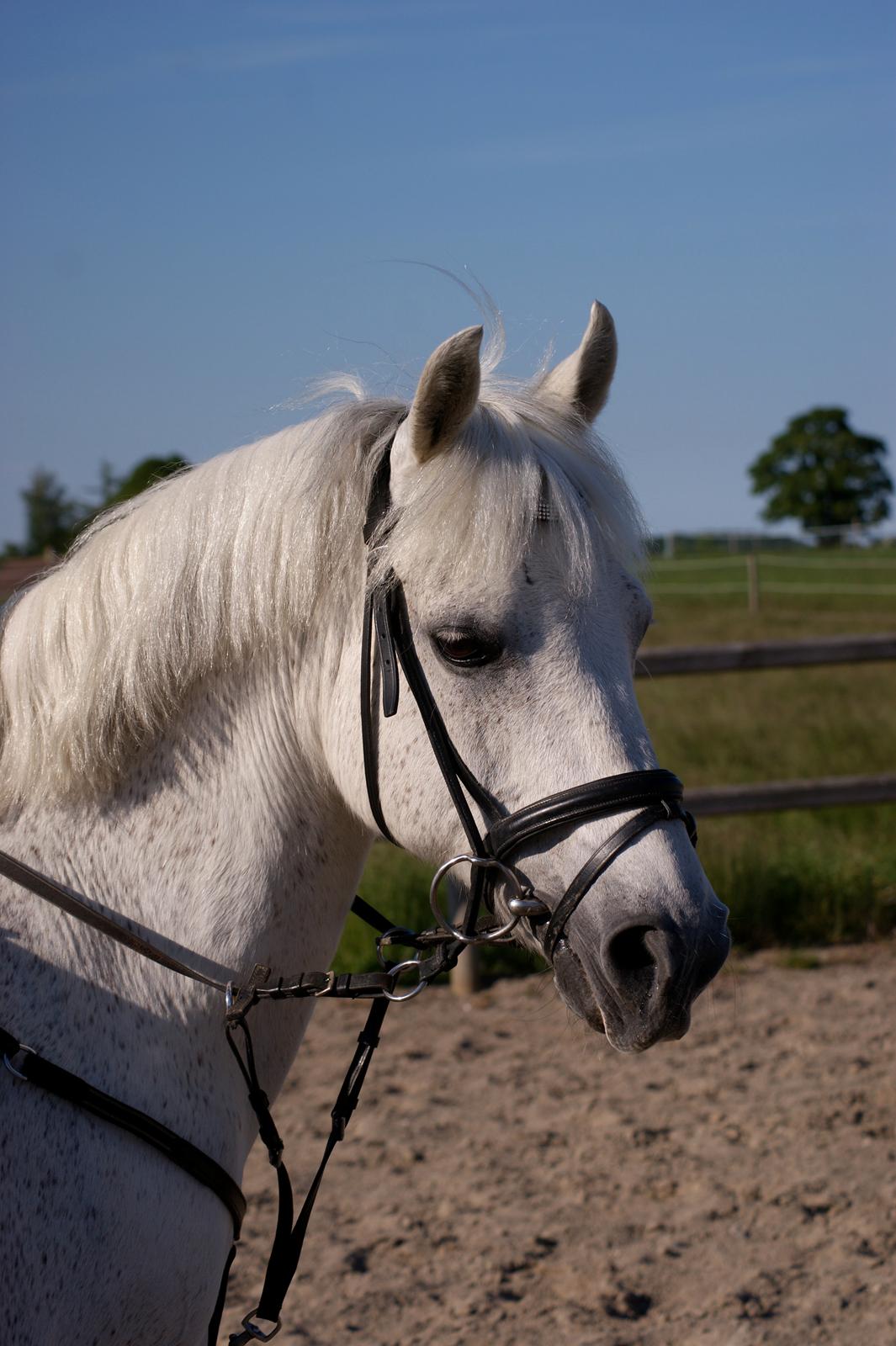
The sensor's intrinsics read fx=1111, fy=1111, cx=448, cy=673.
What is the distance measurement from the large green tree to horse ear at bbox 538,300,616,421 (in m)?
75.7

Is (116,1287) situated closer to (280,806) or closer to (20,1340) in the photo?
(20,1340)

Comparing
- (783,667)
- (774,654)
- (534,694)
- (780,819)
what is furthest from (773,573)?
(534,694)

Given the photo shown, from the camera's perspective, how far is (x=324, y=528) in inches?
75.5

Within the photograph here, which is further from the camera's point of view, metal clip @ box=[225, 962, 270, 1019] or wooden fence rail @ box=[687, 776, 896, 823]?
wooden fence rail @ box=[687, 776, 896, 823]

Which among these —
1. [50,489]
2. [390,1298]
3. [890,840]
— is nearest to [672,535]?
[50,489]

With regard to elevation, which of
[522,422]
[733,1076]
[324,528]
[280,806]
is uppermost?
[522,422]

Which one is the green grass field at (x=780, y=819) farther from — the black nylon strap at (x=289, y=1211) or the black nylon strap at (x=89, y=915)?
the black nylon strap at (x=89, y=915)

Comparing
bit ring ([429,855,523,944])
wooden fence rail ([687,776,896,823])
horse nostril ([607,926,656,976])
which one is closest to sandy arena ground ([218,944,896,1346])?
bit ring ([429,855,523,944])

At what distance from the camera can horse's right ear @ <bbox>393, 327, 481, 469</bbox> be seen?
1765mm

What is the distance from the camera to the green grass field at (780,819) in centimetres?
596

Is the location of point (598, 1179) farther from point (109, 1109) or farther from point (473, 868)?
point (109, 1109)

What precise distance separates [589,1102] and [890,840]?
3291mm

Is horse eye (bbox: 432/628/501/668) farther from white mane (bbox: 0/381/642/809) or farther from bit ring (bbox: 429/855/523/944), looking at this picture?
bit ring (bbox: 429/855/523/944)

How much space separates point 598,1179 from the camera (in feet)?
13.0
